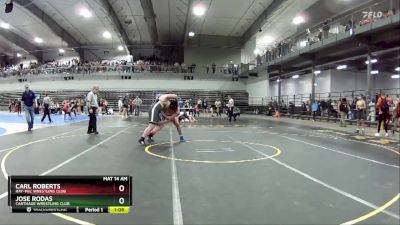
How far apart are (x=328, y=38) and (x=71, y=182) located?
18319 mm

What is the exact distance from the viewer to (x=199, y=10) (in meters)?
27.8

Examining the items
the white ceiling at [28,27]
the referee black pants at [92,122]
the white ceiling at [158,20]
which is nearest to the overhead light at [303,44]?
the white ceiling at [158,20]

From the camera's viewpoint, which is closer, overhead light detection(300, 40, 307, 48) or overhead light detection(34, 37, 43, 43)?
overhead light detection(300, 40, 307, 48)

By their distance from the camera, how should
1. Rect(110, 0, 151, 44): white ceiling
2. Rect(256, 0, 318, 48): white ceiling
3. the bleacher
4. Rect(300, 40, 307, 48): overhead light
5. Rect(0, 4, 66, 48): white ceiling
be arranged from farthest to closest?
the bleacher < Rect(0, 4, 66, 48): white ceiling < Rect(110, 0, 151, 44): white ceiling < Rect(256, 0, 318, 48): white ceiling < Rect(300, 40, 307, 48): overhead light

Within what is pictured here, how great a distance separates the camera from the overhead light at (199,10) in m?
27.1

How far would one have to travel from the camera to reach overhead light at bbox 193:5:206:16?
27.1 m

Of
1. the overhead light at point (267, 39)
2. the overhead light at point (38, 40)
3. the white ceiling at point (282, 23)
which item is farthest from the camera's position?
the overhead light at point (38, 40)

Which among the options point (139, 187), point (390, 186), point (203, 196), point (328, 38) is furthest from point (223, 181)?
point (328, 38)

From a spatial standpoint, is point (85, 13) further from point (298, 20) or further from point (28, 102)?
point (28, 102)

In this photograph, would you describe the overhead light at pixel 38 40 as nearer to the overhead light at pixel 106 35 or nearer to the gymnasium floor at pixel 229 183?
the overhead light at pixel 106 35

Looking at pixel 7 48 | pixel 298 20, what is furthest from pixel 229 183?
pixel 7 48

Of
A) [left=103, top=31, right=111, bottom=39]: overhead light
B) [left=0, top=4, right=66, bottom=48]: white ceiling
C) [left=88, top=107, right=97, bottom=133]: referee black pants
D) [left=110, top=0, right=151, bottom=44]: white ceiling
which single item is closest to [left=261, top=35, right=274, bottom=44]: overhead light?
[left=110, top=0, right=151, bottom=44]: white ceiling

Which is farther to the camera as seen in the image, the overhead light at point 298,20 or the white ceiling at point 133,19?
the overhead light at point 298,20
